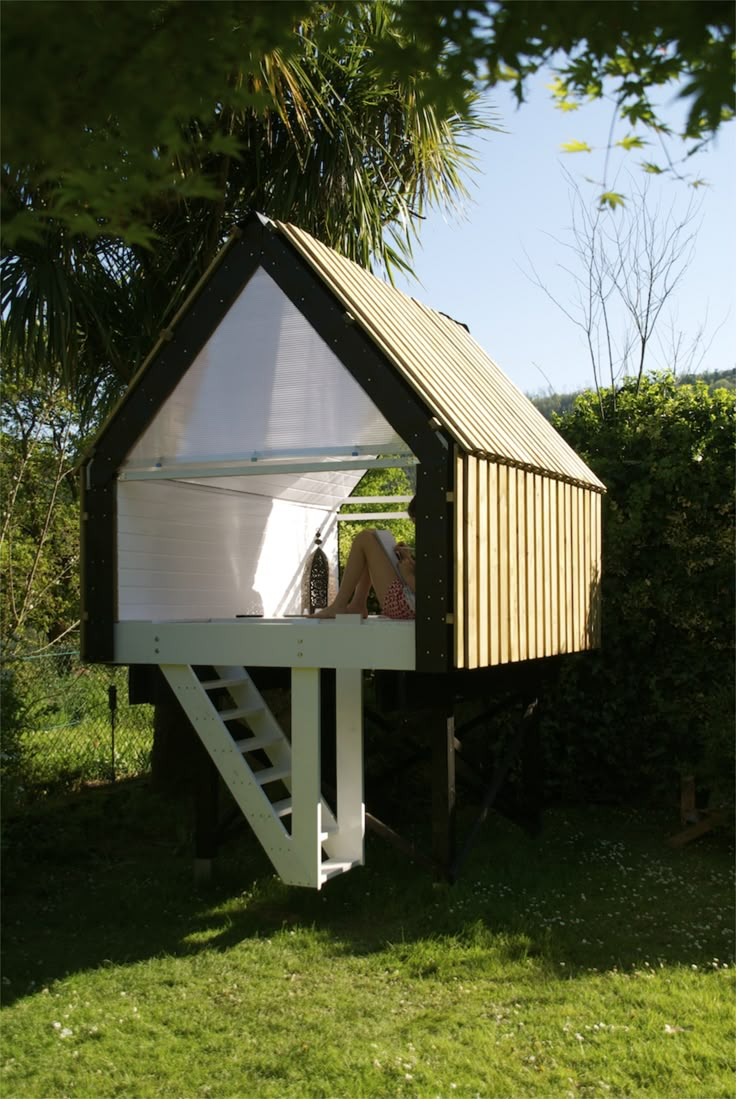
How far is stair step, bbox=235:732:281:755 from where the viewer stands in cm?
702

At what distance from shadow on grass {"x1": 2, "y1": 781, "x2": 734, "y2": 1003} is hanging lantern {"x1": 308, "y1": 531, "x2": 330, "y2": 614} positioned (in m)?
2.18

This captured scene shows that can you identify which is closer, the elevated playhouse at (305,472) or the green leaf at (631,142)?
the green leaf at (631,142)

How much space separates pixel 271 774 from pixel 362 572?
1.51m

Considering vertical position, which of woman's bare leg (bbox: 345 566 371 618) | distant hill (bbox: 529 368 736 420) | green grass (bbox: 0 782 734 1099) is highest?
distant hill (bbox: 529 368 736 420)

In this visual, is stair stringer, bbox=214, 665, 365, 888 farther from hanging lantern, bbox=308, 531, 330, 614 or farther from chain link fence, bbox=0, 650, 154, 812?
hanging lantern, bbox=308, 531, 330, 614

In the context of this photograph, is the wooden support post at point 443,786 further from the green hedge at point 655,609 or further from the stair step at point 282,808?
the green hedge at point 655,609

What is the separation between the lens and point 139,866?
327 inches

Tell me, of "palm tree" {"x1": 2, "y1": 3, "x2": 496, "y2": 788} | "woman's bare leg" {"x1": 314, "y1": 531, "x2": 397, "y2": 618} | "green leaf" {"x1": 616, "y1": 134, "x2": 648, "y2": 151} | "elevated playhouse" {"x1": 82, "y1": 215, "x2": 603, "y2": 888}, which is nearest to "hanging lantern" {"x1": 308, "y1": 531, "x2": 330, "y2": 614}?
"palm tree" {"x1": 2, "y1": 3, "x2": 496, "y2": 788}

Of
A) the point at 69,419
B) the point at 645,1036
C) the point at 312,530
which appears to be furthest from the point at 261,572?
the point at 69,419

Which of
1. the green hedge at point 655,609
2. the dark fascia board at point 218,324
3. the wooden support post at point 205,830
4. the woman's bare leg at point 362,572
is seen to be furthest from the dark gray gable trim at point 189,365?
the green hedge at point 655,609

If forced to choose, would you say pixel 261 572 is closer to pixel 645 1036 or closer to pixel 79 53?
pixel 645 1036

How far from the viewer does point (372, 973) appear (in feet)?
19.9

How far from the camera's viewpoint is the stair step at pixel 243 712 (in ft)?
23.4

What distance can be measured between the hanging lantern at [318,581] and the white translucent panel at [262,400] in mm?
2841
